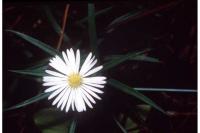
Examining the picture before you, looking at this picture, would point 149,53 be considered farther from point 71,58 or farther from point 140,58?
point 71,58

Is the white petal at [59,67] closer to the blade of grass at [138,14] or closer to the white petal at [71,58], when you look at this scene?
the white petal at [71,58]

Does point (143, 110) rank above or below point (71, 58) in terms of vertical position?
below

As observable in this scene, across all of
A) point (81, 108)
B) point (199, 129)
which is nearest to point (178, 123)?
point (199, 129)

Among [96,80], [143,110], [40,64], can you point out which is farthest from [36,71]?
[143,110]

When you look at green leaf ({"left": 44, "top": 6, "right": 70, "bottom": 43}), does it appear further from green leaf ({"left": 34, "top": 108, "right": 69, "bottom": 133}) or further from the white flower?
green leaf ({"left": 34, "top": 108, "right": 69, "bottom": 133})

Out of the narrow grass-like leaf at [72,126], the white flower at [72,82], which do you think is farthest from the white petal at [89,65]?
the narrow grass-like leaf at [72,126]

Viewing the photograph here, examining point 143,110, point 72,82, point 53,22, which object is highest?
point 53,22

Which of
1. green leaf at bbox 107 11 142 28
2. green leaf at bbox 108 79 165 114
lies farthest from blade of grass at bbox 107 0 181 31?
green leaf at bbox 108 79 165 114
